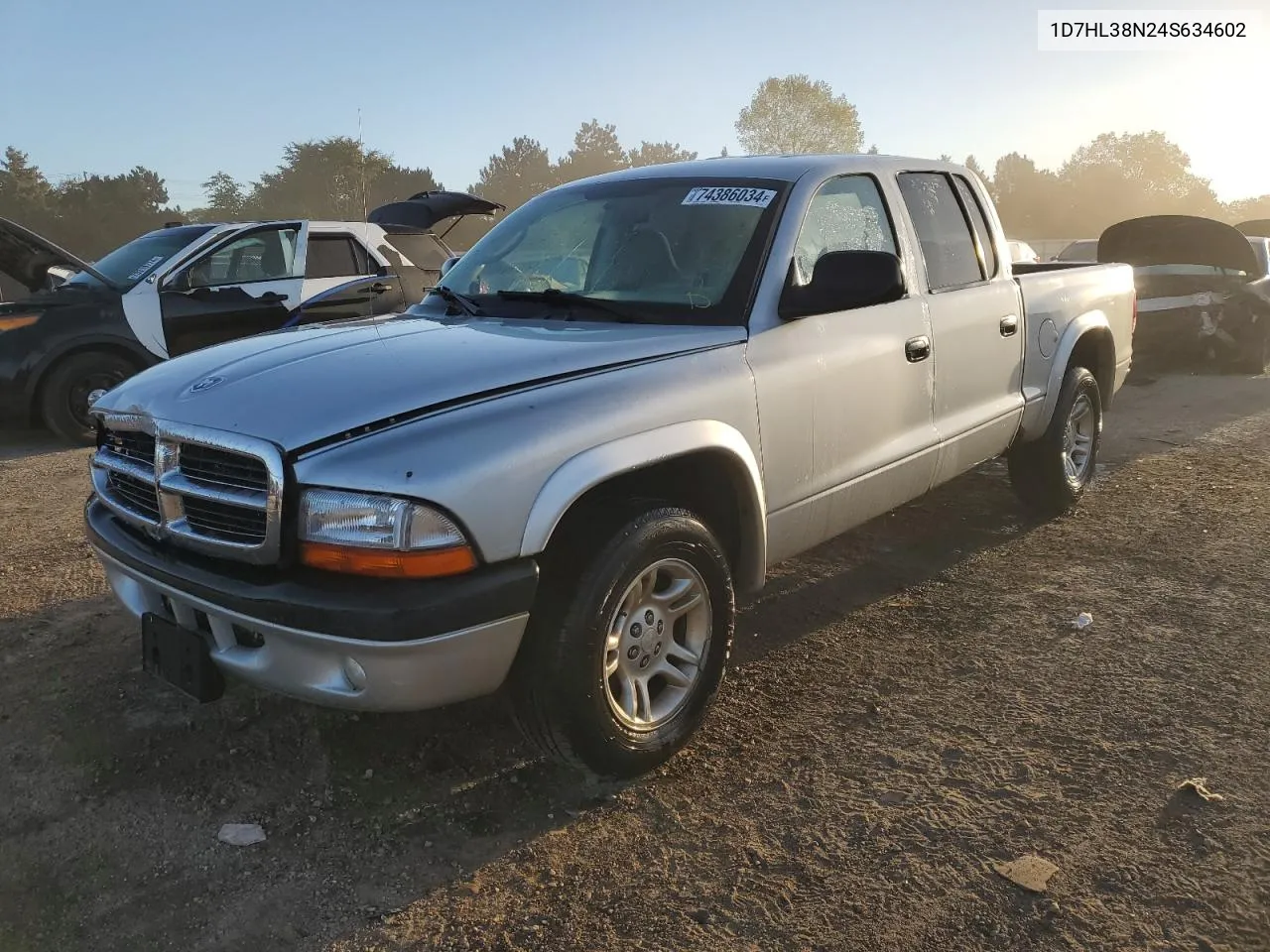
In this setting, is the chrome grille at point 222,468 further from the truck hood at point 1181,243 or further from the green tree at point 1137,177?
the green tree at point 1137,177

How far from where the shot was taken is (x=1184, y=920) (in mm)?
2201

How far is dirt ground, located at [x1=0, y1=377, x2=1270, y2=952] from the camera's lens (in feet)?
7.39

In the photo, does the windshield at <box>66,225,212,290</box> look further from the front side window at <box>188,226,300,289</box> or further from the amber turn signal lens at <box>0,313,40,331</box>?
the amber turn signal lens at <box>0,313,40,331</box>

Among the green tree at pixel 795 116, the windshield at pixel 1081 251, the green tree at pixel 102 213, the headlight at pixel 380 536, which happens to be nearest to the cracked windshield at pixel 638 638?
the headlight at pixel 380 536

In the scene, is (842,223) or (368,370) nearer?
(368,370)

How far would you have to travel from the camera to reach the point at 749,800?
2732mm

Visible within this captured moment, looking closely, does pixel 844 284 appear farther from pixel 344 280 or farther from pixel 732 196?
pixel 344 280

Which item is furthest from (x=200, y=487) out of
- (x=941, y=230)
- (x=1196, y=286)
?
(x=1196, y=286)

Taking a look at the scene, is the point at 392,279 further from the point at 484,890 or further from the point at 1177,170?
the point at 1177,170

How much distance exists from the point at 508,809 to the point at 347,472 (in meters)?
1.13

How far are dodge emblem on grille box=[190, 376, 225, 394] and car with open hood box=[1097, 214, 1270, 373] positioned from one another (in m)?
9.37

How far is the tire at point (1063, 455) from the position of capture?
16.4 ft

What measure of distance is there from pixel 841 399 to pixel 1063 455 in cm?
230

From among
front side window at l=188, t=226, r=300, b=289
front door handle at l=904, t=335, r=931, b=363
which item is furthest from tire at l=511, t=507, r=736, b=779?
front side window at l=188, t=226, r=300, b=289
